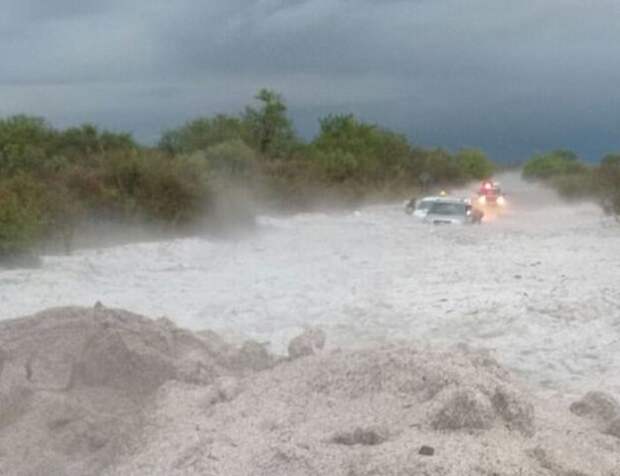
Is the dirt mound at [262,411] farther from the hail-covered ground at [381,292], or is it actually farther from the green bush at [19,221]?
the green bush at [19,221]

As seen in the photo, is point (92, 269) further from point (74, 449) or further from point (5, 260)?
point (74, 449)

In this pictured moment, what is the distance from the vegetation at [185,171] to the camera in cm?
2866

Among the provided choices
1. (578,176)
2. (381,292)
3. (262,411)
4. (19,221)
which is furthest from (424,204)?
(578,176)

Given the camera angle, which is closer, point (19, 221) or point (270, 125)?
point (19, 221)

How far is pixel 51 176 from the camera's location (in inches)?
1436

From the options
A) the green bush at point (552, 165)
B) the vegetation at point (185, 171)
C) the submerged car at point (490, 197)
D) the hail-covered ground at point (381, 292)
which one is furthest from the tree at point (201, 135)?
the green bush at point (552, 165)

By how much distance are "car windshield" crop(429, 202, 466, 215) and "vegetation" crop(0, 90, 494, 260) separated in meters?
5.44

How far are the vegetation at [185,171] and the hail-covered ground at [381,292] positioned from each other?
1.68m

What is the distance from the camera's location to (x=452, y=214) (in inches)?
1774

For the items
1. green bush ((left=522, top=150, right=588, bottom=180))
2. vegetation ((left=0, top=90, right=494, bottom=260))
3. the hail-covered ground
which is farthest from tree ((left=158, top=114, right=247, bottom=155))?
green bush ((left=522, top=150, right=588, bottom=180))

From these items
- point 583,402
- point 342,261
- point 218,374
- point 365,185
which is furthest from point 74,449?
point 365,185

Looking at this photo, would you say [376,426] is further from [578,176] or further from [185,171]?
[578,176]

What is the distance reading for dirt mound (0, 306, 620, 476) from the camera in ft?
26.9

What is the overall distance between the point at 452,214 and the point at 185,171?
33.3ft
